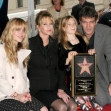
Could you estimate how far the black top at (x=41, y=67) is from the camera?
101 inches

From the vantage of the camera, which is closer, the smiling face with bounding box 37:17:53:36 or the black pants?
the black pants

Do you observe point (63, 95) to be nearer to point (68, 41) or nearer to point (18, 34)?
point (68, 41)

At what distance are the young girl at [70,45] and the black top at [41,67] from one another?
0.44 feet

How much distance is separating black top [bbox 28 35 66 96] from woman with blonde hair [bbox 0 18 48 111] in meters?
0.13

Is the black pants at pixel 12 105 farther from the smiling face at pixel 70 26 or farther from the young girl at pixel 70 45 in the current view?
the smiling face at pixel 70 26

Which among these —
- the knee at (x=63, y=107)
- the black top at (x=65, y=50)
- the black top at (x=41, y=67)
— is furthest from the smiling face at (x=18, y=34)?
the knee at (x=63, y=107)

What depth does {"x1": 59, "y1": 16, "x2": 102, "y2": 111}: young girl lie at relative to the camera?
2670 mm

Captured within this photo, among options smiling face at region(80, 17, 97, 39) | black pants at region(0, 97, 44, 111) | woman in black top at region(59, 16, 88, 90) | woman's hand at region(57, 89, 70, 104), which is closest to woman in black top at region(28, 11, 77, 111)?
woman's hand at region(57, 89, 70, 104)

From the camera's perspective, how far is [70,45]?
2750 millimetres

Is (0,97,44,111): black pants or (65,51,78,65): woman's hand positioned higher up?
(65,51,78,65): woman's hand

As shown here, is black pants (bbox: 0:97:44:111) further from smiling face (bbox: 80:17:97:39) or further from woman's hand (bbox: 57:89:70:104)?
smiling face (bbox: 80:17:97:39)

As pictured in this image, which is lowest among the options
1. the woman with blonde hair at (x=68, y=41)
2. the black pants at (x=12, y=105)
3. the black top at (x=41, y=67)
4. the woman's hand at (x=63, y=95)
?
the woman's hand at (x=63, y=95)

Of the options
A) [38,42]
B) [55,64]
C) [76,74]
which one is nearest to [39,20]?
[38,42]

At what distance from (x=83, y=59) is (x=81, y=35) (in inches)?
16.0
